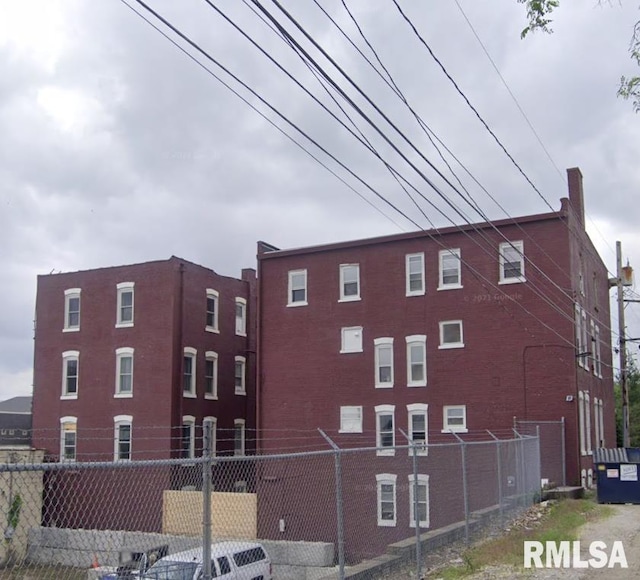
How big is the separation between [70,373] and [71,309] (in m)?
3.22

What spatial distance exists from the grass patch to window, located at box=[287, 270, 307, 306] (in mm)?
17435

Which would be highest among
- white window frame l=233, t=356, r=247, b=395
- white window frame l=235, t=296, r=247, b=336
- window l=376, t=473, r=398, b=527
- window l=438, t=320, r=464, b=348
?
white window frame l=235, t=296, r=247, b=336

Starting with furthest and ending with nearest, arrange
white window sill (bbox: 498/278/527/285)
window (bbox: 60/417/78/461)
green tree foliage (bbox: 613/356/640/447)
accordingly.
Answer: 1. green tree foliage (bbox: 613/356/640/447)
2. window (bbox: 60/417/78/461)
3. white window sill (bbox: 498/278/527/285)

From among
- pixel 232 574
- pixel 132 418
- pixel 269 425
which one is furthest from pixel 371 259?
pixel 232 574

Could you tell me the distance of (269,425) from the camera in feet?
121

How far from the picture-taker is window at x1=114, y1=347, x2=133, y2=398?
124 feet

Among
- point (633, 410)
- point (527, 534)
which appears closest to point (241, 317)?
point (633, 410)

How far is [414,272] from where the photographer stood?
113ft

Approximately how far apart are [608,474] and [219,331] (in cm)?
2250

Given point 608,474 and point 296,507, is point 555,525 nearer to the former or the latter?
point 608,474

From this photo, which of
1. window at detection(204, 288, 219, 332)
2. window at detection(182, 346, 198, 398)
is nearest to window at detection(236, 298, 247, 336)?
window at detection(204, 288, 219, 332)

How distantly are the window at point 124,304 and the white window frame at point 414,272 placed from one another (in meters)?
13.5

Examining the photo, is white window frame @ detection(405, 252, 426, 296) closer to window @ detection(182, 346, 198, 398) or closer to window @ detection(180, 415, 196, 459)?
window @ detection(182, 346, 198, 398)

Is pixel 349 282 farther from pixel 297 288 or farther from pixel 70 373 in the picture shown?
pixel 70 373
